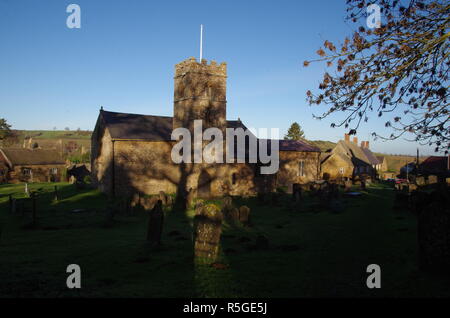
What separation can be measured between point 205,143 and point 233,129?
7.18m

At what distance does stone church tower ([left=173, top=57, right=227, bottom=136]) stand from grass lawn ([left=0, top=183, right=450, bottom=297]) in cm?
1231

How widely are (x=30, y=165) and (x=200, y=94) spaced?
31.4 metres

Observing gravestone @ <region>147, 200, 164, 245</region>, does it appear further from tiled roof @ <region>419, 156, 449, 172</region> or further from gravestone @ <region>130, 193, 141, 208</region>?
tiled roof @ <region>419, 156, 449, 172</region>

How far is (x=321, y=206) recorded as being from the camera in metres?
23.9

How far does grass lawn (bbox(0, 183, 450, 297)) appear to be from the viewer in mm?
8773

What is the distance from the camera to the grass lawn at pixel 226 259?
8.77 metres

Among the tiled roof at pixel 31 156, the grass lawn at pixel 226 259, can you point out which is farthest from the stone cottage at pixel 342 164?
the tiled roof at pixel 31 156

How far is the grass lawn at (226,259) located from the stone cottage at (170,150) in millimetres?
9816

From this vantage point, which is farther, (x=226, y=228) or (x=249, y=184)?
(x=249, y=184)

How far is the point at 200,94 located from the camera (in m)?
30.8

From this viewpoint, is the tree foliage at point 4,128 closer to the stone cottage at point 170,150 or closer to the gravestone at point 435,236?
the stone cottage at point 170,150

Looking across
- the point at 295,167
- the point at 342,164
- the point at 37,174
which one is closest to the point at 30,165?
the point at 37,174
